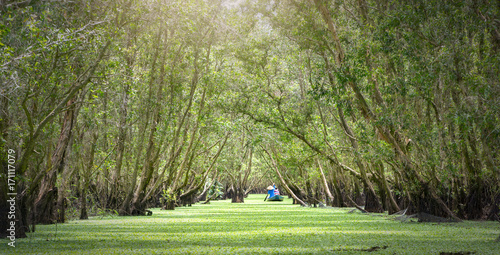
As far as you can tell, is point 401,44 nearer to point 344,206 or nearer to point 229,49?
point 229,49

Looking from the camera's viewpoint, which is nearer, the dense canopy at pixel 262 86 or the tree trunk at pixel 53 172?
the dense canopy at pixel 262 86

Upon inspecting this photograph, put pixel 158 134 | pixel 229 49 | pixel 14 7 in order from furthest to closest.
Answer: pixel 229 49, pixel 158 134, pixel 14 7

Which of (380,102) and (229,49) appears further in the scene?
(229,49)

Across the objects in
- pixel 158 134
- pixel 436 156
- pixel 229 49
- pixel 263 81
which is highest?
pixel 229 49

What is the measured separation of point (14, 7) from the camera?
606 cm

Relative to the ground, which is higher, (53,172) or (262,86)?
(262,86)

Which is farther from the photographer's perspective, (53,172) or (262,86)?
(262,86)

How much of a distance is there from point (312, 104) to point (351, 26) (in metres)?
4.62

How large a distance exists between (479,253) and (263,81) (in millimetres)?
13425

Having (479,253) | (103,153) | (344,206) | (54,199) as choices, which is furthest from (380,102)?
(344,206)

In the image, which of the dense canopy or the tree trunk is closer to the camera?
the dense canopy

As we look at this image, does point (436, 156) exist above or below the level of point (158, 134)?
below

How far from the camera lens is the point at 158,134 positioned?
57.1 ft

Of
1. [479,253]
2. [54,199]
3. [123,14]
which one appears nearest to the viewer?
[479,253]
